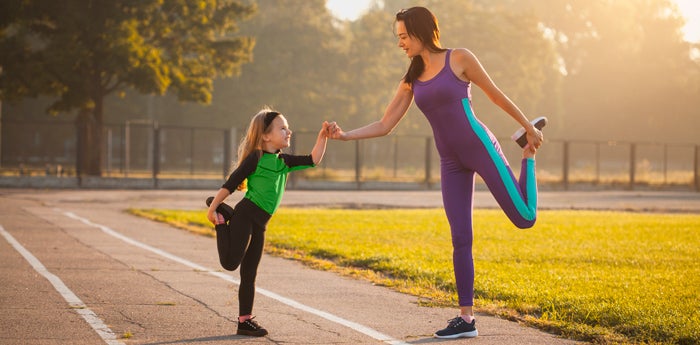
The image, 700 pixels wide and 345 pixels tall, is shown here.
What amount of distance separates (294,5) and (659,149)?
31952 millimetres

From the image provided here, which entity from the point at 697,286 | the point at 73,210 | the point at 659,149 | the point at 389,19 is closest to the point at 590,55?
the point at 659,149

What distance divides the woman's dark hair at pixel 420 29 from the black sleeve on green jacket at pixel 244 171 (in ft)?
3.98

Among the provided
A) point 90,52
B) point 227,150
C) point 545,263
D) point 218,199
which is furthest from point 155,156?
point 218,199

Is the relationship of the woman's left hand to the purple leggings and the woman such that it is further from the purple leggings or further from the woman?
the purple leggings

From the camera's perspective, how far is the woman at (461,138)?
6551 mm

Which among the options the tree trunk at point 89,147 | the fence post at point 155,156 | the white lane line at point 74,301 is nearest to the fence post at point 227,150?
the fence post at point 155,156

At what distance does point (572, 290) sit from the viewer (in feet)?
31.1

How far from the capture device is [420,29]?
6.65 meters

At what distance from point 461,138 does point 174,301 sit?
128 inches

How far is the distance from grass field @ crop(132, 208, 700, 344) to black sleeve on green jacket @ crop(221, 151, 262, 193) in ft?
7.91

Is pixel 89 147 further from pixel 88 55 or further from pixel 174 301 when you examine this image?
pixel 174 301

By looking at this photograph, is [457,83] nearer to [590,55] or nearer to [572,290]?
[572,290]

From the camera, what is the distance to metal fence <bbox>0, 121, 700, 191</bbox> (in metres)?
43.2

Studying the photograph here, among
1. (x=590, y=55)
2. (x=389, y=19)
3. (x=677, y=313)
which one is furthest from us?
(x=590, y=55)
